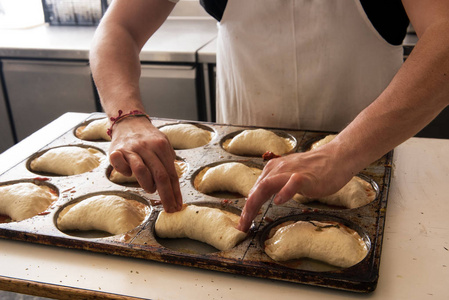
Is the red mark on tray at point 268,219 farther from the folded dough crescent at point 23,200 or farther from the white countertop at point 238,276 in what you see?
the folded dough crescent at point 23,200

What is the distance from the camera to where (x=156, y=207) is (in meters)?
1.58

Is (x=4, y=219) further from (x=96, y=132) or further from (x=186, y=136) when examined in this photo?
(x=186, y=136)

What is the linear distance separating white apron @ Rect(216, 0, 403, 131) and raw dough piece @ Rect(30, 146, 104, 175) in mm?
729

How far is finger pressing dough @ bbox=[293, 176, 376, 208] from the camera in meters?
1.58

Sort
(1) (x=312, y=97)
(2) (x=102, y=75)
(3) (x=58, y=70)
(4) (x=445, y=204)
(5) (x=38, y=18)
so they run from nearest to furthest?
(4) (x=445, y=204) < (2) (x=102, y=75) < (1) (x=312, y=97) < (3) (x=58, y=70) < (5) (x=38, y=18)

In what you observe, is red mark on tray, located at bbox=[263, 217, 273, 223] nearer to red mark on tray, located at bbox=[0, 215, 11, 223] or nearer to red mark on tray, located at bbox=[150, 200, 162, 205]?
red mark on tray, located at bbox=[150, 200, 162, 205]

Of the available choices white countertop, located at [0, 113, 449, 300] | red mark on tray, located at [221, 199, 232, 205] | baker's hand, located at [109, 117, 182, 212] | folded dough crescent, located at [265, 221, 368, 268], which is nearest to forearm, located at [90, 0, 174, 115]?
baker's hand, located at [109, 117, 182, 212]

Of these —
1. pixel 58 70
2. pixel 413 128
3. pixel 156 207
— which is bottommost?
pixel 58 70

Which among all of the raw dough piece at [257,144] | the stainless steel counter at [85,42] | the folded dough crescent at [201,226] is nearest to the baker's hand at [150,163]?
the folded dough crescent at [201,226]

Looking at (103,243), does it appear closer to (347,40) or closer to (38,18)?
(347,40)

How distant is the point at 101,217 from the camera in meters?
1.52

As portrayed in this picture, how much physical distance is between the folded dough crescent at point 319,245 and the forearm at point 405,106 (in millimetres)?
207

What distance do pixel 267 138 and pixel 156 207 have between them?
61 centimetres

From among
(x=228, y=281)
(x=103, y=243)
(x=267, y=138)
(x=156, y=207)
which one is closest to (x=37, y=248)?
(x=103, y=243)
